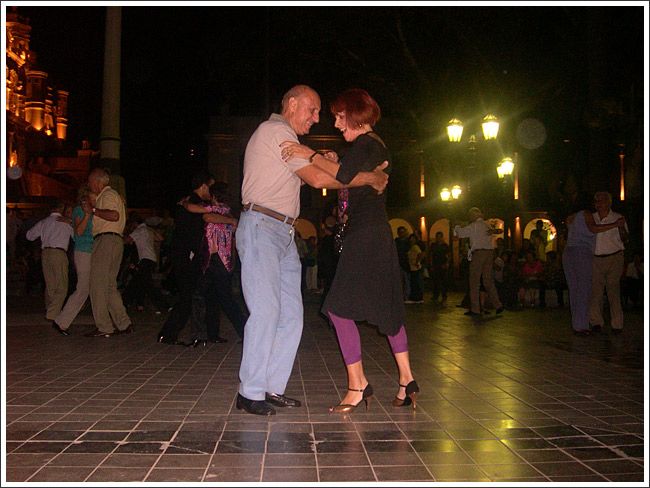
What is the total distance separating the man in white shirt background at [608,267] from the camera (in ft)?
30.6

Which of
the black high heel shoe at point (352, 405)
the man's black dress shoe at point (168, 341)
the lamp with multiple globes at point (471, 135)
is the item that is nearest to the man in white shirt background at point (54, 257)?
the man's black dress shoe at point (168, 341)

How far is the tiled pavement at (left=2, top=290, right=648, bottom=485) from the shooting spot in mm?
3172

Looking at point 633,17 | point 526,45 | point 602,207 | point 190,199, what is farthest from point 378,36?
point 190,199

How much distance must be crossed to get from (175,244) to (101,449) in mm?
4921

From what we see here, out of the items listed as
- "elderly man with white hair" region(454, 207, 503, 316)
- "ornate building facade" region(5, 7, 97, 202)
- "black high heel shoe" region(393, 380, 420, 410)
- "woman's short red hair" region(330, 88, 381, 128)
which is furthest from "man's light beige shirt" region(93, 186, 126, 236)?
"ornate building facade" region(5, 7, 97, 202)

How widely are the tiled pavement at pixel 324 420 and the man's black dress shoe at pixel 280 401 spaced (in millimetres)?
144

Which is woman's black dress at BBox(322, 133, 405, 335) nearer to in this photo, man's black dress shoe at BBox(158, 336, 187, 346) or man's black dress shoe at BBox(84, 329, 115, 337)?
man's black dress shoe at BBox(158, 336, 187, 346)

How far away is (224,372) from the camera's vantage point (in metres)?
6.07

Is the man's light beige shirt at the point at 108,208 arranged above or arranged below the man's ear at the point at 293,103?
below

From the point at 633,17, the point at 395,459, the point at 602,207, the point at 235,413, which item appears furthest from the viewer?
the point at 633,17

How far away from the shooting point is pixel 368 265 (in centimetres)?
450

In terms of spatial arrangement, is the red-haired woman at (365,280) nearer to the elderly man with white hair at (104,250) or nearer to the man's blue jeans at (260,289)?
the man's blue jeans at (260,289)

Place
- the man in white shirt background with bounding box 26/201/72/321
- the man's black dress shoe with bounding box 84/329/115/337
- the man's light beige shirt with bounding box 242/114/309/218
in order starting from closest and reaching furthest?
the man's light beige shirt with bounding box 242/114/309/218
the man's black dress shoe with bounding box 84/329/115/337
the man in white shirt background with bounding box 26/201/72/321

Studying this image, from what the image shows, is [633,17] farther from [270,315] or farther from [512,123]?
[270,315]
